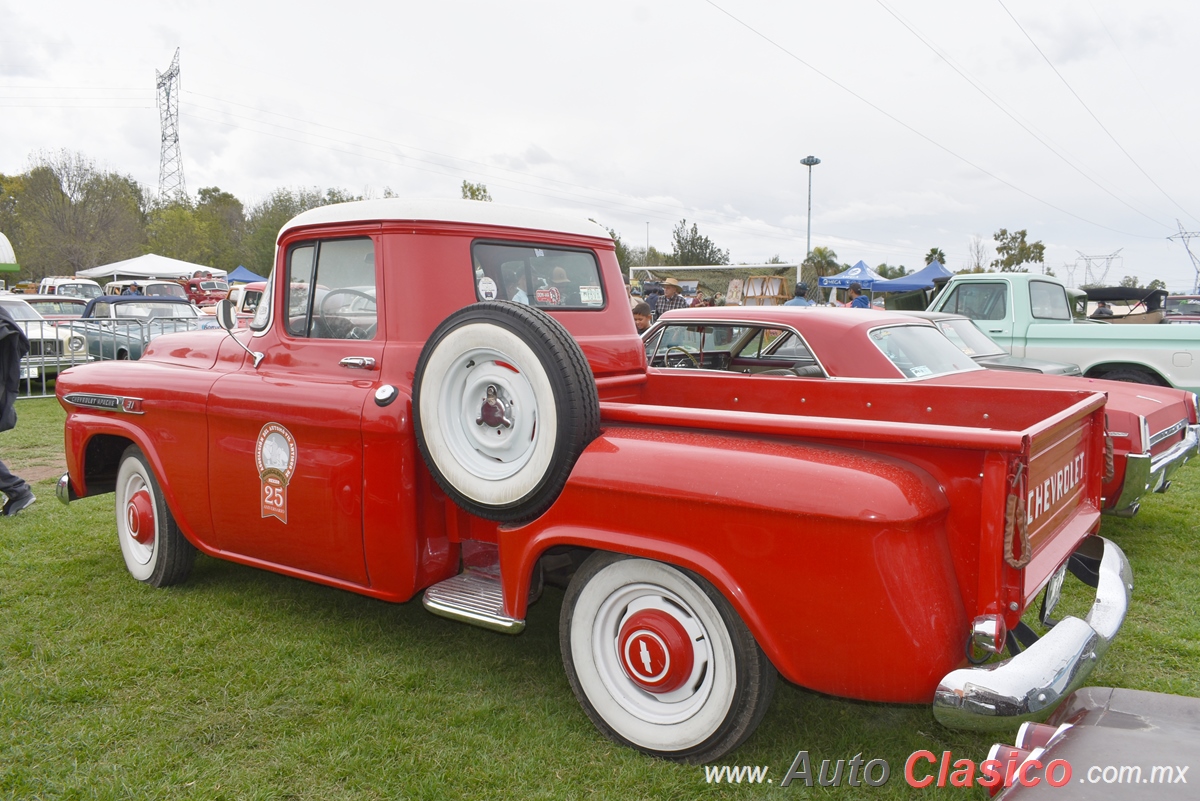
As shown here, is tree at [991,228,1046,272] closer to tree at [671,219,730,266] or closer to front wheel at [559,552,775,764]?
tree at [671,219,730,266]

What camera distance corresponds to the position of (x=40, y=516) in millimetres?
5793

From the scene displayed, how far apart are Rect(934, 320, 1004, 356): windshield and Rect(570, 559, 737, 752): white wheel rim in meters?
5.12

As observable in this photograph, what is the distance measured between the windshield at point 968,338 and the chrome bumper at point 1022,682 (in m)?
4.86

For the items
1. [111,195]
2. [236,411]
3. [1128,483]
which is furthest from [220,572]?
[111,195]

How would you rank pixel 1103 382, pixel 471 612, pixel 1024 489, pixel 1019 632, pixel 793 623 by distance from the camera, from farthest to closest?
pixel 1103 382 < pixel 471 612 < pixel 1019 632 < pixel 793 623 < pixel 1024 489

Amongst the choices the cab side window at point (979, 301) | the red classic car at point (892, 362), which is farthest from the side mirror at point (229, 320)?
the cab side window at point (979, 301)

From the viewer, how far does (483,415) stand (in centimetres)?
299

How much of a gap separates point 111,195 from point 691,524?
171 feet

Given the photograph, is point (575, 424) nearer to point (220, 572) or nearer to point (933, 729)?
point (933, 729)

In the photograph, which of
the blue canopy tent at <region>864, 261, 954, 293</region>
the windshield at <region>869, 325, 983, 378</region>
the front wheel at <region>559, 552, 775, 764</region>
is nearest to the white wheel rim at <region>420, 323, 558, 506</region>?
the front wheel at <region>559, 552, 775, 764</region>

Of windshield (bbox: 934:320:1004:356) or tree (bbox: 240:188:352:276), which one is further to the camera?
tree (bbox: 240:188:352:276)

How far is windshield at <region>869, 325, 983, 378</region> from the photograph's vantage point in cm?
542

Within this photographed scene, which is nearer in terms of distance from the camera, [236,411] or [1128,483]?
[236,411]

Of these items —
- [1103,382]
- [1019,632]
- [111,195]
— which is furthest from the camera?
[111,195]
